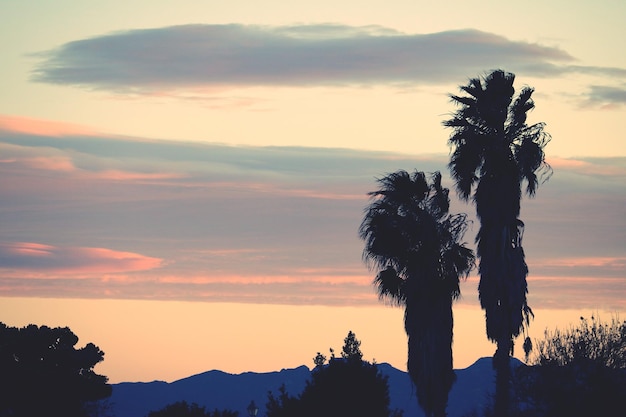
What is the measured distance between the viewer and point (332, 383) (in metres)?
67.4

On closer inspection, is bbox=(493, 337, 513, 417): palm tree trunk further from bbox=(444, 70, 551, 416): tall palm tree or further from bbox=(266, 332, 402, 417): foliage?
bbox=(266, 332, 402, 417): foliage

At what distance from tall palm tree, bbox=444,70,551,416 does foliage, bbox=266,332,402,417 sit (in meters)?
12.0

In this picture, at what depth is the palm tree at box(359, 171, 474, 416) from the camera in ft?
186

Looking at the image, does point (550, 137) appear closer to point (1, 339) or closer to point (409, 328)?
point (409, 328)

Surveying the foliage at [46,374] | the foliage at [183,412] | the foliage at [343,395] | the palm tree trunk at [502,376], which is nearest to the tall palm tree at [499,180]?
the palm tree trunk at [502,376]

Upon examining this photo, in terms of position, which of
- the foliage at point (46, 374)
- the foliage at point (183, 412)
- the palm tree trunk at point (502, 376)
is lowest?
the palm tree trunk at point (502, 376)

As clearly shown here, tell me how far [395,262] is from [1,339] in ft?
201

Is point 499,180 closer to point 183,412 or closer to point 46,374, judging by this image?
point 183,412

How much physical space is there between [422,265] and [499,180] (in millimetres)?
5034

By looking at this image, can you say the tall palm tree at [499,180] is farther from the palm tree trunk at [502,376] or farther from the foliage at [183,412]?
the foliage at [183,412]

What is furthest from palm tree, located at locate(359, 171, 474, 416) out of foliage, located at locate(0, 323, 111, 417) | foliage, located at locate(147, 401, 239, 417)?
foliage, located at locate(0, 323, 111, 417)

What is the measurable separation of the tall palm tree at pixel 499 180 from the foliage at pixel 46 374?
56105 mm

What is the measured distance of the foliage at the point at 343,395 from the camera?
66.7 m

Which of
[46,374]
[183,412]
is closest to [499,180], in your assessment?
[183,412]
